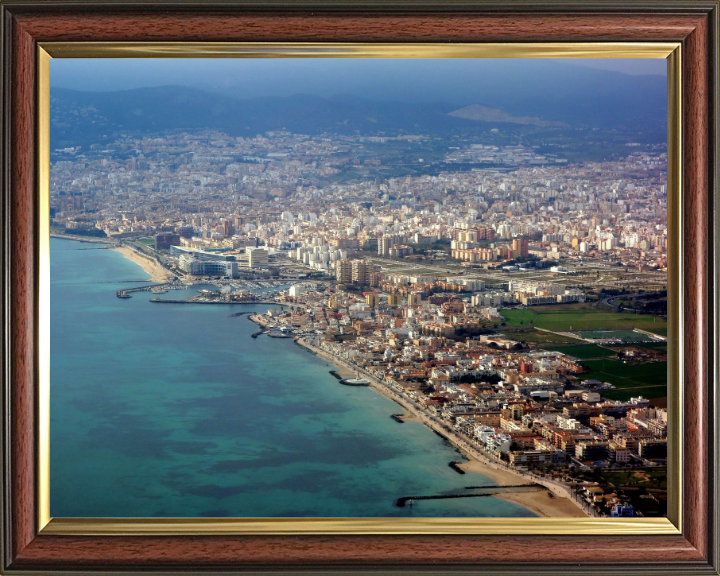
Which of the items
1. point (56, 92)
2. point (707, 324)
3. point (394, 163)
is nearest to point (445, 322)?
point (394, 163)

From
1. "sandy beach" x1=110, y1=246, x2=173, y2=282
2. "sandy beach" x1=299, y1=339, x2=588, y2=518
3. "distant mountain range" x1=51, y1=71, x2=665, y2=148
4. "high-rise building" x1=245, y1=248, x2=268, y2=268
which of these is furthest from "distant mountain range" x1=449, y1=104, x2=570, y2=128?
"sandy beach" x1=110, y1=246, x2=173, y2=282

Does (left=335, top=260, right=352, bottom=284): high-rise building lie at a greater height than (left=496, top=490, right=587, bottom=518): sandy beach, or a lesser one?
greater

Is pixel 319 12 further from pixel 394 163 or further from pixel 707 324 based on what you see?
pixel 707 324

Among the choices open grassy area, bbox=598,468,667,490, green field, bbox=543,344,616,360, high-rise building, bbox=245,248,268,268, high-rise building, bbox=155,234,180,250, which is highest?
high-rise building, bbox=155,234,180,250

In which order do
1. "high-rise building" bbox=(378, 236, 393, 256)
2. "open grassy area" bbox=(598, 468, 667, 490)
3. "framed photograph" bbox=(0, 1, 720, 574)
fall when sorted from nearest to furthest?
"framed photograph" bbox=(0, 1, 720, 574)
"open grassy area" bbox=(598, 468, 667, 490)
"high-rise building" bbox=(378, 236, 393, 256)

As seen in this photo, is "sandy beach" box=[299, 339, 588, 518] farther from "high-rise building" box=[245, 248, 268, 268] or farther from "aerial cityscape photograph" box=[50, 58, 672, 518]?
"high-rise building" box=[245, 248, 268, 268]

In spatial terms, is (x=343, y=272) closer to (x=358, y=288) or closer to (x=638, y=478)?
(x=358, y=288)

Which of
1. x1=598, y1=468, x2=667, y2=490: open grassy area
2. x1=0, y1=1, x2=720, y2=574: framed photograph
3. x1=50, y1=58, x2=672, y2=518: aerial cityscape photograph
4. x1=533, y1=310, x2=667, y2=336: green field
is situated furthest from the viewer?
x1=533, y1=310, x2=667, y2=336: green field
